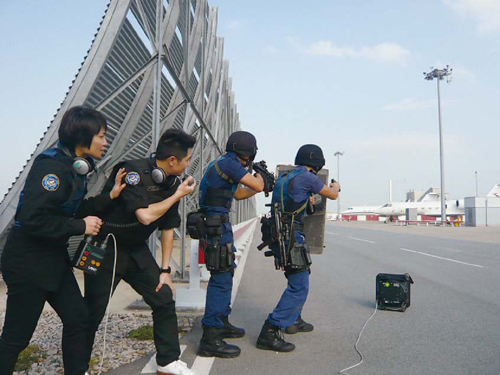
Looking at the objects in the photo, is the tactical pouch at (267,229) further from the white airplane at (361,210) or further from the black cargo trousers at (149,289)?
the white airplane at (361,210)

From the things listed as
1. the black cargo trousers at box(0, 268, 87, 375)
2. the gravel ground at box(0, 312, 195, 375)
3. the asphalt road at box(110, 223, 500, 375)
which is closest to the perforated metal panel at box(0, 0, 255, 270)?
the gravel ground at box(0, 312, 195, 375)

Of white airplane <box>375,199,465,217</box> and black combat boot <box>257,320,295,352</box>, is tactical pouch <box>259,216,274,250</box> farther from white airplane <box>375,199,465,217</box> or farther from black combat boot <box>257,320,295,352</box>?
white airplane <box>375,199,465,217</box>

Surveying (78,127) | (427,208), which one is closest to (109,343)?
(78,127)

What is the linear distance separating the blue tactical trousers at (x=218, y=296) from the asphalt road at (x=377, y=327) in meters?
0.33

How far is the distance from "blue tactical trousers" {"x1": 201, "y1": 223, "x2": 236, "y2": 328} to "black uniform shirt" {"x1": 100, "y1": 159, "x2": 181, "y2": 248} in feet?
3.24

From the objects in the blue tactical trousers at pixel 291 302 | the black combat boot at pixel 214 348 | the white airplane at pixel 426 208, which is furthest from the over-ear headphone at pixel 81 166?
the white airplane at pixel 426 208

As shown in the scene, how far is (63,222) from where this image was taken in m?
2.28

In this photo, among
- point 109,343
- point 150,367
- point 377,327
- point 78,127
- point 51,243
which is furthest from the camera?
point 377,327

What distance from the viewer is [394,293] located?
527 cm

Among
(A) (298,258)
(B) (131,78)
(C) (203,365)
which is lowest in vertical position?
(C) (203,365)

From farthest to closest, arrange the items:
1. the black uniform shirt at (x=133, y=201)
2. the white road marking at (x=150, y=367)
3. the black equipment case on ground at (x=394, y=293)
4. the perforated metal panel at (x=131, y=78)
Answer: the black equipment case on ground at (x=394, y=293) → the perforated metal panel at (x=131, y=78) → the white road marking at (x=150, y=367) → the black uniform shirt at (x=133, y=201)

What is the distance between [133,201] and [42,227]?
582mm

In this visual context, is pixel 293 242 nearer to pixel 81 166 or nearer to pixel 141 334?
pixel 141 334

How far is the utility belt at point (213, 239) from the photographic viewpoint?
360 cm
